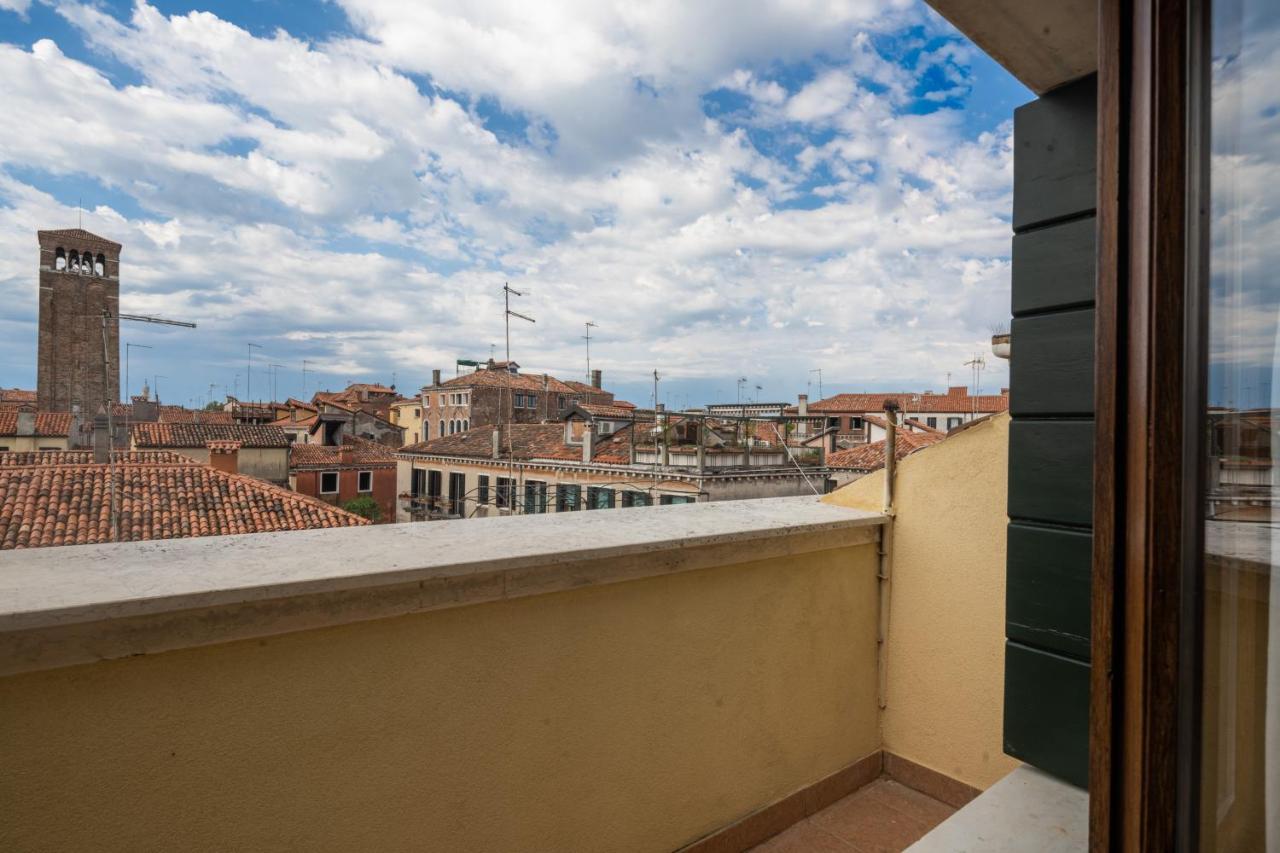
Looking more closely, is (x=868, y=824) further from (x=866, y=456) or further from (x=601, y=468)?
(x=866, y=456)

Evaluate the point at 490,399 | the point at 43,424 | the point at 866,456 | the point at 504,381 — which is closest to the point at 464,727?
the point at 866,456

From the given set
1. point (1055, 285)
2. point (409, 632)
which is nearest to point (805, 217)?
point (1055, 285)

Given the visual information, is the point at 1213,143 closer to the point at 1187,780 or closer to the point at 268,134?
the point at 1187,780

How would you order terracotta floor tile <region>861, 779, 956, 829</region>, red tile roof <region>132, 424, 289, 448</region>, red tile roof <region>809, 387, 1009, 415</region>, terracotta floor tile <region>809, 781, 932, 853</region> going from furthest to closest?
red tile roof <region>809, 387, 1009, 415</region> < red tile roof <region>132, 424, 289, 448</region> < terracotta floor tile <region>861, 779, 956, 829</region> < terracotta floor tile <region>809, 781, 932, 853</region>

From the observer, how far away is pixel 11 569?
90 cm

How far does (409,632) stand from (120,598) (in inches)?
16.0

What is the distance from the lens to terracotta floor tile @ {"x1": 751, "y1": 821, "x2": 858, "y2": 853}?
62.7 inches

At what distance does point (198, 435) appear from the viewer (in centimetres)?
1841

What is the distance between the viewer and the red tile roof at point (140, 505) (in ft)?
23.0

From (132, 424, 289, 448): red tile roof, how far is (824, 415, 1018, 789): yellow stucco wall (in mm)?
18836

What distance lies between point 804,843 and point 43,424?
91.8 feet

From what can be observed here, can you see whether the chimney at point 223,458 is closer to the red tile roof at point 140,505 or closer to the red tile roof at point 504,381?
the red tile roof at point 140,505

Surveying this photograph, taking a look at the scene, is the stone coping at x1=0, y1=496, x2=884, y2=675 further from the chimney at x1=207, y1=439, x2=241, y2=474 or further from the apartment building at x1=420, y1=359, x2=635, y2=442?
the apartment building at x1=420, y1=359, x2=635, y2=442

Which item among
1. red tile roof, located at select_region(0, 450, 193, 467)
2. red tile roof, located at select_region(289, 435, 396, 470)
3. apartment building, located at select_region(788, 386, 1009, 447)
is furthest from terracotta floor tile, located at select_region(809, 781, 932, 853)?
apartment building, located at select_region(788, 386, 1009, 447)
